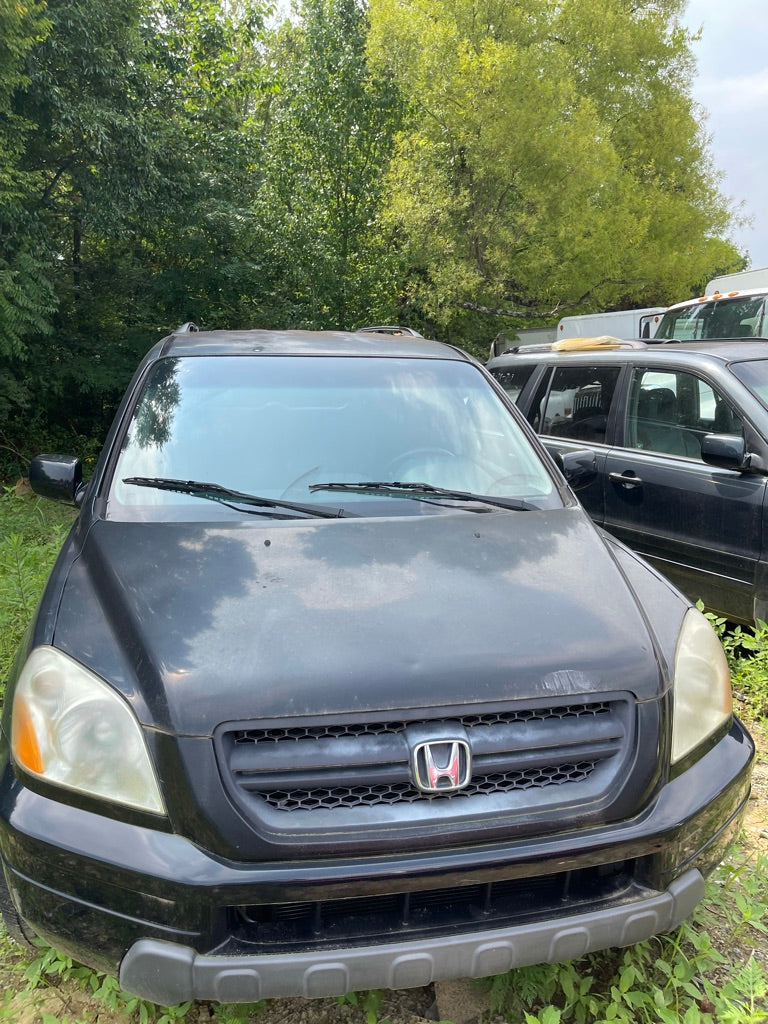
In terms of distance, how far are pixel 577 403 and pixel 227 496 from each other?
→ 3.64 meters

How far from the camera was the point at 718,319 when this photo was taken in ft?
32.3

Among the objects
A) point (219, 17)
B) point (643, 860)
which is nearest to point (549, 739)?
point (643, 860)

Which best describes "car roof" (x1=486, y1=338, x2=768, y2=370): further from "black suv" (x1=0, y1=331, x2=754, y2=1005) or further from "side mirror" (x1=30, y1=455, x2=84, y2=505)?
"side mirror" (x1=30, y1=455, x2=84, y2=505)

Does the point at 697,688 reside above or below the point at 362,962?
above

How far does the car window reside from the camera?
178 inches

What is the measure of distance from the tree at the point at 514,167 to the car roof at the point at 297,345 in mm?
12457

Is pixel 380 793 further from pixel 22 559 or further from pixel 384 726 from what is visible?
pixel 22 559

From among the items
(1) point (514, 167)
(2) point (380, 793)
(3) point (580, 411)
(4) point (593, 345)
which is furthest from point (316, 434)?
(1) point (514, 167)

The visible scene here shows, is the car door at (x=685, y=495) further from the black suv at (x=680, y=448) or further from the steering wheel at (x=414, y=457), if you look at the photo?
the steering wheel at (x=414, y=457)

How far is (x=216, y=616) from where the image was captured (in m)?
1.98

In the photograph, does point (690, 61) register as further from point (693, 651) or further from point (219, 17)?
point (693, 651)

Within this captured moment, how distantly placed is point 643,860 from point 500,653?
1.95ft

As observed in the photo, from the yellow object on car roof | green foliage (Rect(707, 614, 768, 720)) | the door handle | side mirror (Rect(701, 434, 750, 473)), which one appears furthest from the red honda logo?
the yellow object on car roof

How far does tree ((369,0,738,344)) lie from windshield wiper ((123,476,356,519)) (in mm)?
13684
